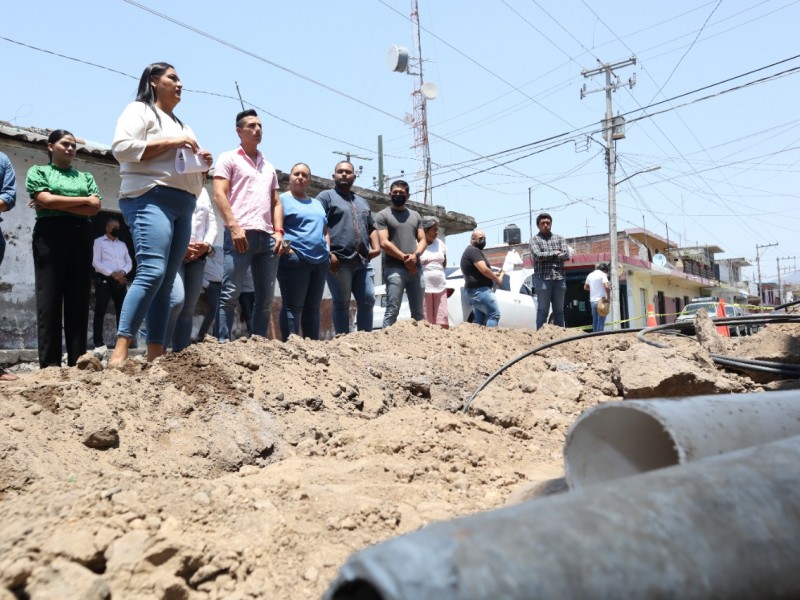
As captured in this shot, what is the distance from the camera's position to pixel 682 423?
1923 millimetres

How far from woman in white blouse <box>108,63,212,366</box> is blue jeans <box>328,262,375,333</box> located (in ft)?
6.94

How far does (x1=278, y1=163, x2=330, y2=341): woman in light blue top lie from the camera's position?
5820mm

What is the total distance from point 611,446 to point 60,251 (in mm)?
3575

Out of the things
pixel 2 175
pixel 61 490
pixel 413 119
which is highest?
pixel 413 119

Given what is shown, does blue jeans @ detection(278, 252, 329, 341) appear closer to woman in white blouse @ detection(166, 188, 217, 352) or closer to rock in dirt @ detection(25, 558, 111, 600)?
woman in white blouse @ detection(166, 188, 217, 352)

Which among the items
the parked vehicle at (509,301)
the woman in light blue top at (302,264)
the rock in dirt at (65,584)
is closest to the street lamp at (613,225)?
the parked vehicle at (509,301)

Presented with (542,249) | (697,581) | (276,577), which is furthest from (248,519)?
(542,249)

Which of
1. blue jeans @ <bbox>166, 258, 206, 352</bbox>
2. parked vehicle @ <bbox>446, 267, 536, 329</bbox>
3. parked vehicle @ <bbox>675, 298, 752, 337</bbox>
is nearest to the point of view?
blue jeans @ <bbox>166, 258, 206, 352</bbox>

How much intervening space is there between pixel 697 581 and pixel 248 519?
1.58 meters

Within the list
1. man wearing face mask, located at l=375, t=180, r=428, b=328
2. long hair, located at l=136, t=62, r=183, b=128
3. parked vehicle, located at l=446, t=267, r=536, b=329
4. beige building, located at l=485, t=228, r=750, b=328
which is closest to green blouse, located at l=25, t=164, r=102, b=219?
long hair, located at l=136, t=62, r=183, b=128

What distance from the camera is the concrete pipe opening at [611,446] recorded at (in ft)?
7.06

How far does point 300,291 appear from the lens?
588 centimetres

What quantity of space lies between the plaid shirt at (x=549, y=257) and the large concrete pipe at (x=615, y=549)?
734 centimetres

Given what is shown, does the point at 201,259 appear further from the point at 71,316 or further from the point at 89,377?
the point at 89,377
